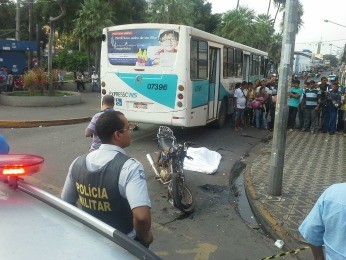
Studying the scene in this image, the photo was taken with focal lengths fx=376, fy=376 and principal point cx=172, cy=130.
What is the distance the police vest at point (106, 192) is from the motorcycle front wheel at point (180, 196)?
2.79m

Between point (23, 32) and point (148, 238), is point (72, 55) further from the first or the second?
point (148, 238)

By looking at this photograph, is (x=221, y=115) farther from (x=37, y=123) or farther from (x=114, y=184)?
(x=114, y=184)

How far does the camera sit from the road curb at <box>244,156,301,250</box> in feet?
14.8

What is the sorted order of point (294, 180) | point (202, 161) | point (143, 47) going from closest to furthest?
1. point (294, 180)
2. point (202, 161)
3. point (143, 47)

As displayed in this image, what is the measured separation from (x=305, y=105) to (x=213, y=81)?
3326mm

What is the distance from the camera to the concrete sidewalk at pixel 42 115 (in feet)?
39.2

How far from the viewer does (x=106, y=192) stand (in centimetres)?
234

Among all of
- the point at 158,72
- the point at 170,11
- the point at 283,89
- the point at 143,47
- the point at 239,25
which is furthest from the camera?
the point at 239,25

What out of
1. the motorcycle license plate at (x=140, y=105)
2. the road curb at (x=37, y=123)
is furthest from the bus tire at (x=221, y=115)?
the road curb at (x=37, y=123)

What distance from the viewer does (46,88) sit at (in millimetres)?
17859

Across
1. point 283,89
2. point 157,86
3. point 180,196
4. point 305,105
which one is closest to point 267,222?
point 180,196

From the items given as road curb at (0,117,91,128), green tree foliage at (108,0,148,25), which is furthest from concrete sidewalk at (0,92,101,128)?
green tree foliage at (108,0,148,25)

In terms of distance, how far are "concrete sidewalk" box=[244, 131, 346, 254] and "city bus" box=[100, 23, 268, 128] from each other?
214cm

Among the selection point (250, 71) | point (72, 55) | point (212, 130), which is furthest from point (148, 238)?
point (72, 55)
